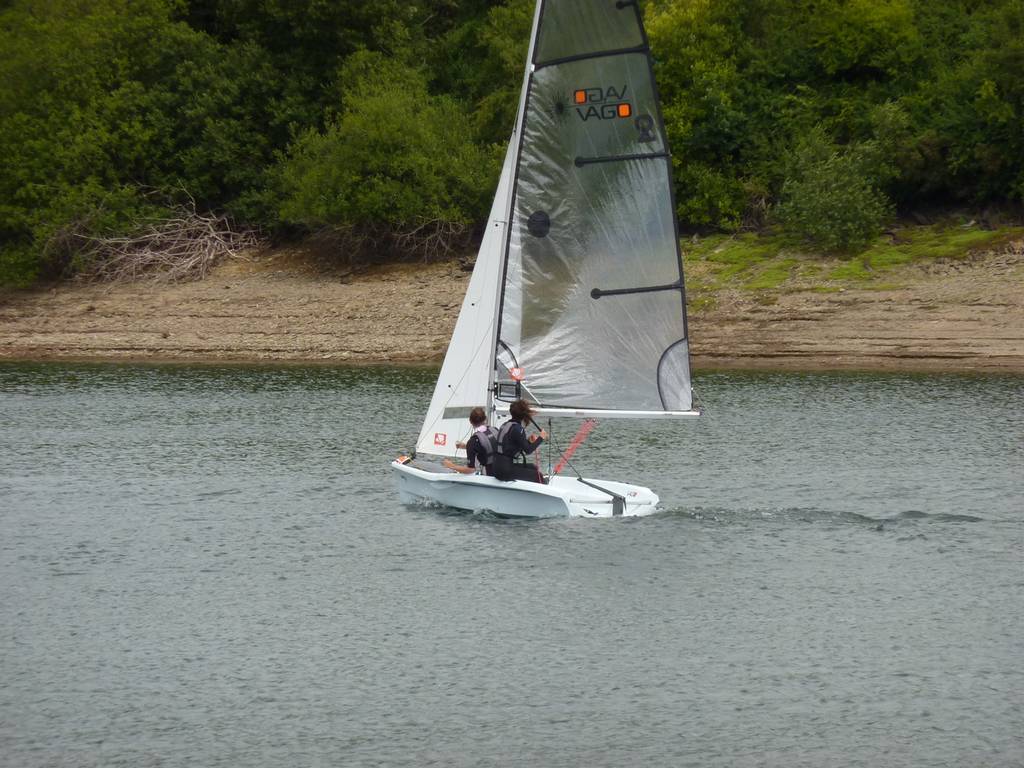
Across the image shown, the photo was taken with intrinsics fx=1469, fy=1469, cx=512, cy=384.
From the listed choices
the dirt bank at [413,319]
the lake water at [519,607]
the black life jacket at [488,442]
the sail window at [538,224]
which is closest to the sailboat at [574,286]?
the sail window at [538,224]

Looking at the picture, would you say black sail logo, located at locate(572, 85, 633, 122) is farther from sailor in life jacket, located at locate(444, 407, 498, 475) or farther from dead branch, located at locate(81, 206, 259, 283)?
dead branch, located at locate(81, 206, 259, 283)

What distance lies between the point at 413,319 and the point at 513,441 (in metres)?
25.0

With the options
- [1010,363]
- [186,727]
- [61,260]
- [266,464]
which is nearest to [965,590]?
[186,727]

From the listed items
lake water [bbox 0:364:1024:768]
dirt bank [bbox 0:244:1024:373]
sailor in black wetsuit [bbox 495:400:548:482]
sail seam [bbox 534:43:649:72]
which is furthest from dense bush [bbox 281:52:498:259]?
sailor in black wetsuit [bbox 495:400:548:482]

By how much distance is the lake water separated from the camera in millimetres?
15844

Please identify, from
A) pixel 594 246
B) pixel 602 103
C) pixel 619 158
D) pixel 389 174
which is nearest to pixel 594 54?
pixel 602 103

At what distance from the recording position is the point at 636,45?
893 inches

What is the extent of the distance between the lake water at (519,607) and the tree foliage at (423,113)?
55.6 feet

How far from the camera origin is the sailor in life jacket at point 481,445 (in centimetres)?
2300

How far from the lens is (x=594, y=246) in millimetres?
23859

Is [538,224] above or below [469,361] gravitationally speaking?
above

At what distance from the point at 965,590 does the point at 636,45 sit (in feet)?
31.2

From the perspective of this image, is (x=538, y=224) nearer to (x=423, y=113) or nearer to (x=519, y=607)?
(x=519, y=607)

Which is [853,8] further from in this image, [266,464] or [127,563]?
[127,563]
